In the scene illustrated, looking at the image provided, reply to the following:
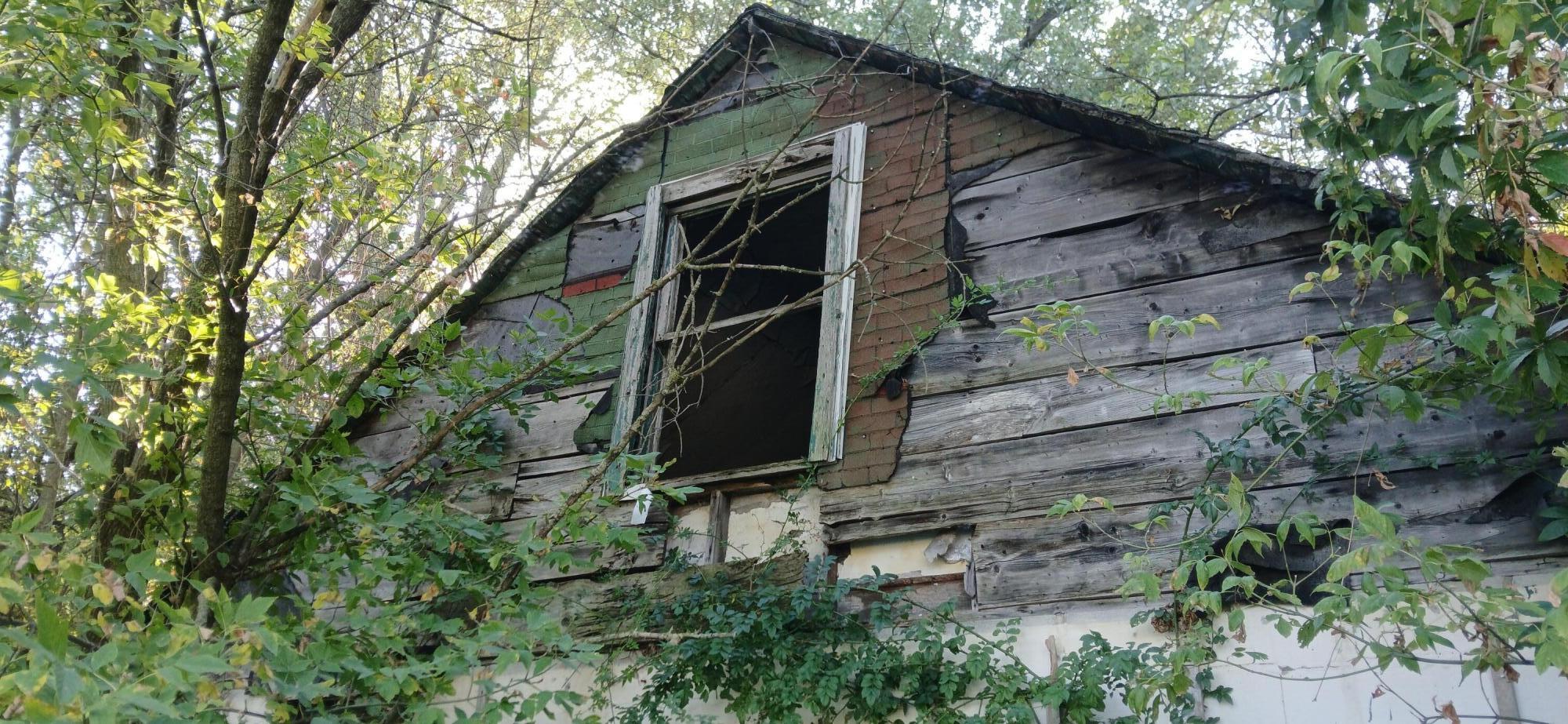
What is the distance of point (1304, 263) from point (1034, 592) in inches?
62.7

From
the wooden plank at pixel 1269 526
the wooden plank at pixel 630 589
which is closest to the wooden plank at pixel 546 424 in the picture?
the wooden plank at pixel 630 589

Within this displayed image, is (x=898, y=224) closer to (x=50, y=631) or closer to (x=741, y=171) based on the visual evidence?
(x=741, y=171)

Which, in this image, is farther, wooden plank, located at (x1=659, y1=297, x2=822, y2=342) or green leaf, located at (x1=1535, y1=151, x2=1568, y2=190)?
wooden plank, located at (x1=659, y1=297, x2=822, y2=342)

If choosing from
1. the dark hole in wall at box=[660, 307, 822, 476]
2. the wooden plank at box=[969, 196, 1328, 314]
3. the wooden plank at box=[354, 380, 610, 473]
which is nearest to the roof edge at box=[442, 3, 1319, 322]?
the wooden plank at box=[969, 196, 1328, 314]

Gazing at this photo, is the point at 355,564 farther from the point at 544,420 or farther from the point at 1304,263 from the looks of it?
the point at 1304,263

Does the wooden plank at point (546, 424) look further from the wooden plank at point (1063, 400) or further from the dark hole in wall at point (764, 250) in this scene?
the wooden plank at point (1063, 400)

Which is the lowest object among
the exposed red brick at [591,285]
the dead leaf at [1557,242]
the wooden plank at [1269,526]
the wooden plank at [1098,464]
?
the wooden plank at [1269,526]

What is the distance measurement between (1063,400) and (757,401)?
3.81 metres

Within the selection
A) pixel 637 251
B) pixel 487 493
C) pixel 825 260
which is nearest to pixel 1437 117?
pixel 825 260

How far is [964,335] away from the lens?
493cm

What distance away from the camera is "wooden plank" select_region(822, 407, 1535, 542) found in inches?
151

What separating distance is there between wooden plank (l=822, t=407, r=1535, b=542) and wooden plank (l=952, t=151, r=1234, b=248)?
97 cm

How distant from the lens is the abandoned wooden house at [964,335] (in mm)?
A: 3951

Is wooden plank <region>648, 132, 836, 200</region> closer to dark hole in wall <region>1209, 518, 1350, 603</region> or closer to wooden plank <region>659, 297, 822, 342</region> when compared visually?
wooden plank <region>659, 297, 822, 342</region>
